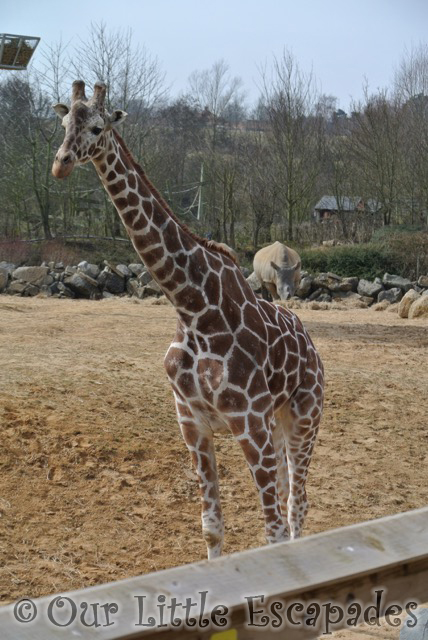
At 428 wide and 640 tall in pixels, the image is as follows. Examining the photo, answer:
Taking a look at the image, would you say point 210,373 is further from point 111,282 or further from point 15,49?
point 111,282

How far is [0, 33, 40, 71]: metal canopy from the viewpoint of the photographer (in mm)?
13305

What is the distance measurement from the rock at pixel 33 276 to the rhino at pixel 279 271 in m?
5.89

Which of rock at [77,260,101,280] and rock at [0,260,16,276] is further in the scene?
rock at [77,260,101,280]

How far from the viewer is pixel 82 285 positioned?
21.0 m

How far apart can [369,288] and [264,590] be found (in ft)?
67.8

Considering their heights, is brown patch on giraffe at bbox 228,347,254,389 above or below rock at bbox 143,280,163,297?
above

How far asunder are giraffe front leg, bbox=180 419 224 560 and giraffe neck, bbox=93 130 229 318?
68 centimetres

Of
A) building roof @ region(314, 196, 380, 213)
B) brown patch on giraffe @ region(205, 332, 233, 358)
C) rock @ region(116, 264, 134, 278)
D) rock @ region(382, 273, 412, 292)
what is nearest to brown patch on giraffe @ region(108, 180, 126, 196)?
brown patch on giraffe @ region(205, 332, 233, 358)

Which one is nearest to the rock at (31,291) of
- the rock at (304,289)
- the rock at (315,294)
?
the rock at (304,289)

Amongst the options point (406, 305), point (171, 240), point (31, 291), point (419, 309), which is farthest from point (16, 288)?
point (171, 240)

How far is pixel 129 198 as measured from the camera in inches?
169

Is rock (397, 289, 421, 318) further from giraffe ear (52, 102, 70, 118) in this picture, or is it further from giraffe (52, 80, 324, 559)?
giraffe ear (52, 102, 70, 118)

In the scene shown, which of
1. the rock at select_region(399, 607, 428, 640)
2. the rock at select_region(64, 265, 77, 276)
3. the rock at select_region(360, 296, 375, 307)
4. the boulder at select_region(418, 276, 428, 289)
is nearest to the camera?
the rock at select_region(399, 607, 428, 640)

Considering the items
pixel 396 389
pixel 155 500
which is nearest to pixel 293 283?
pixel 396 389
